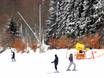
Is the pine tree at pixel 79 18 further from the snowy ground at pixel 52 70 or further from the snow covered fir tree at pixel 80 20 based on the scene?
the snowy ground at pixel 52 70

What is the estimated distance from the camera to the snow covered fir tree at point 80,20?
62.0 m

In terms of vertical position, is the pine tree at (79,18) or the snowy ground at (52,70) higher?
the pine tree at (79,18)

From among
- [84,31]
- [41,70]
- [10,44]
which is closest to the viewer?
[41,70]

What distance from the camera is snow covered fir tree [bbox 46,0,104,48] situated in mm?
62031

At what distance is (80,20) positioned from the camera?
65.4 meters

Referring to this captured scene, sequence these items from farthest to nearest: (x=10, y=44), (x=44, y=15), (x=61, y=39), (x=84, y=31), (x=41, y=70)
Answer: (x=44, y=15) → (x=10, y=44) → (x=61, y=39) → (x=84, y=31) → (x=41, y=70)

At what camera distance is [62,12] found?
74688mm

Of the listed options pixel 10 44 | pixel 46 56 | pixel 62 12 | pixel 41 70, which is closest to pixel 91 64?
pixel 41 70

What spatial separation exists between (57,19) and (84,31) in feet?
41.7

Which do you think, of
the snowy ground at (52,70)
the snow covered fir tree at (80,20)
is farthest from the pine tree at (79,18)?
the snowy ground at (52,70)

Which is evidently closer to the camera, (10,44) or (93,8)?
(93,8)

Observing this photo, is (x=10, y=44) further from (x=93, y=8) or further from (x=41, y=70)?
(x=41, y=70)

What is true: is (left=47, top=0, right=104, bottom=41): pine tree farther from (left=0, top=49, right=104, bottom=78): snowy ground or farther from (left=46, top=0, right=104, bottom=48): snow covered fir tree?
(left=0, top=49, right=104, bottom=78): snowy ground

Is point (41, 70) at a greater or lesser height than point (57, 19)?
lesser
